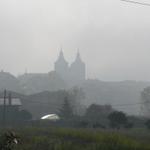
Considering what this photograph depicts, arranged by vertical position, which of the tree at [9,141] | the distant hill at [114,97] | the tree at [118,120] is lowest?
the tree at [118,120]

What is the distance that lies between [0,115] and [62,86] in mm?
110937

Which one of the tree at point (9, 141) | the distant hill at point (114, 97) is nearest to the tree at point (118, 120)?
the tree at point (9, 141)

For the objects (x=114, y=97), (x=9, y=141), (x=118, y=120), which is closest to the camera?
(x=9, y=141)

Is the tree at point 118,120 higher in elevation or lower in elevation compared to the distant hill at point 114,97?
lower

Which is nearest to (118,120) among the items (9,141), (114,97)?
(9,141)

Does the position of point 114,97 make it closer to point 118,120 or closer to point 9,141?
point 118,120

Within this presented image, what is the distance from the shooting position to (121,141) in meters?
22.7

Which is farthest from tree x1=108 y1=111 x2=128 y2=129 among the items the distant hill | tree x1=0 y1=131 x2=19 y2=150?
the distant hill

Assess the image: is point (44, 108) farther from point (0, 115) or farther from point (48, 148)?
point (48, 148)

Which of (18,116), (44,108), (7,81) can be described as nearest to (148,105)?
(44,108)

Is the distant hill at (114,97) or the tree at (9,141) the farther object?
the distant hill at (114,97)

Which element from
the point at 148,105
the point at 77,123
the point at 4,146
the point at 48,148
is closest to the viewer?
the point at 4,146

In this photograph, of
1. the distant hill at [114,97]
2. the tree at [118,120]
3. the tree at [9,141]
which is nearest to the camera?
the tree at [9,141]

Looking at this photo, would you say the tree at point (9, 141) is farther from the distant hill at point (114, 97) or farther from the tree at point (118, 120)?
the distant hill at point (114, 97)
